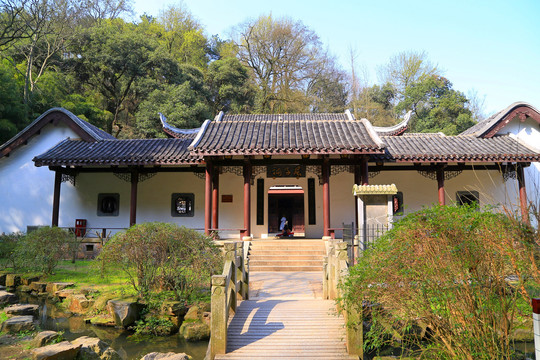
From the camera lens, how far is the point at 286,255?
10.4 m

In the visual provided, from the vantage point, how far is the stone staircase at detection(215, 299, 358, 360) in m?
4.55

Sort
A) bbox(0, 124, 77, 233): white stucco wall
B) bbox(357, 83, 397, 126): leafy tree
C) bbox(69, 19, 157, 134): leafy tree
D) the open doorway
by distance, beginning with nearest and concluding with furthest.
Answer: bbox(0, 124, 77, 233): white stucco wall < the open doorway < bbox(69, 19, 157, 134): leafy tree < bbox(357, 83, 397, 126): leafy tree

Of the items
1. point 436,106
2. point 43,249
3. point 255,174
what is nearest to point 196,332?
point 43,249

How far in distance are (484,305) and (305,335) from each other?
2318mm

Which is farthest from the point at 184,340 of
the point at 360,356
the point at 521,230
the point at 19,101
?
the point at 19,101

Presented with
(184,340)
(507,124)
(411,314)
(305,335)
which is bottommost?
(184,340)

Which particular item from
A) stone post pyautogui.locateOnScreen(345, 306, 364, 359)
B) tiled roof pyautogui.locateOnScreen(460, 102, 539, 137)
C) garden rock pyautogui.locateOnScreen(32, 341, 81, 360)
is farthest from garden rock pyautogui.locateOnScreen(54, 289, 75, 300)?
tiled roof pyautogui.locateOnScreen(460, 102, 539, 137)

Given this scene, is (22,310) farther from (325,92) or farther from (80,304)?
(325,92)

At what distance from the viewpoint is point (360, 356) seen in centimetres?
454

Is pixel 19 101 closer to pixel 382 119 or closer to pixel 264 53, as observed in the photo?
pixel 264 53

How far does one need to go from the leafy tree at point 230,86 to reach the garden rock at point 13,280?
21.6 meters

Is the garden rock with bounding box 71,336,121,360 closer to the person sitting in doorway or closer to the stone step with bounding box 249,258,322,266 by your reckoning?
the stone step with bounding box 249,258,322,266

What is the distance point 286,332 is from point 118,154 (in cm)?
962

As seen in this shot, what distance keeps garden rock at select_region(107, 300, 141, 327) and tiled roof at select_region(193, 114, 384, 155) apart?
17.1 feet
